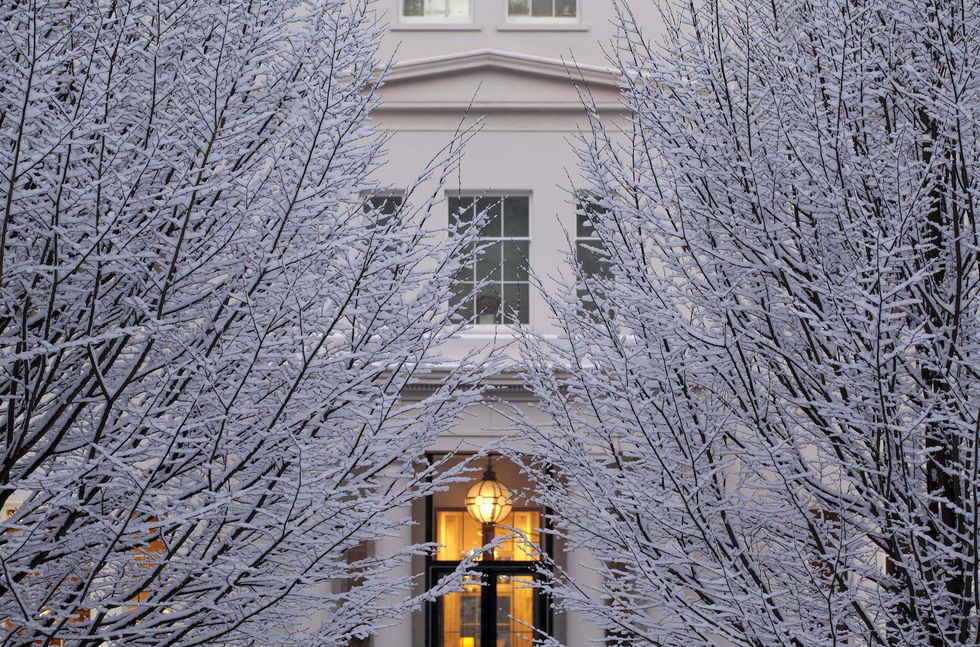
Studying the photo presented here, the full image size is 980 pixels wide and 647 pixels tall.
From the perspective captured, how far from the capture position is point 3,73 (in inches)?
287

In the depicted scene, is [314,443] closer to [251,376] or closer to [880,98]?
[251,376]

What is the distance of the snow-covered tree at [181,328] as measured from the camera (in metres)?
7.17

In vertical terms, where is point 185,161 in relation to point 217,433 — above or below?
above

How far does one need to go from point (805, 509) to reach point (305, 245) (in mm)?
3609

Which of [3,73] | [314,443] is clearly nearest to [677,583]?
[314,443]

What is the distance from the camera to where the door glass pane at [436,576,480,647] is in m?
18.7

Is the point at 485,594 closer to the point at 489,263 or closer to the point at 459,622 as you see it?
the point at 459,622

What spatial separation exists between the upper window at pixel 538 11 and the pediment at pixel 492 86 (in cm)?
77

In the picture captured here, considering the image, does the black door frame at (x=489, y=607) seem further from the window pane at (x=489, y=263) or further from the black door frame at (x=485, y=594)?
the window pane at (x=489, y=263)

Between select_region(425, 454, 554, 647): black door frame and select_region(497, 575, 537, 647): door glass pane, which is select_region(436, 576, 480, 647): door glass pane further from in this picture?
select_region(497, 575, 537, 647): door glass pane

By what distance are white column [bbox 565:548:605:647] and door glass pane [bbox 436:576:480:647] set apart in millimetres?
1339

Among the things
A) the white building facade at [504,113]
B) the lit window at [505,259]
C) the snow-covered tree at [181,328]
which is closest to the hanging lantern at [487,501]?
the white building facade at [504,113]

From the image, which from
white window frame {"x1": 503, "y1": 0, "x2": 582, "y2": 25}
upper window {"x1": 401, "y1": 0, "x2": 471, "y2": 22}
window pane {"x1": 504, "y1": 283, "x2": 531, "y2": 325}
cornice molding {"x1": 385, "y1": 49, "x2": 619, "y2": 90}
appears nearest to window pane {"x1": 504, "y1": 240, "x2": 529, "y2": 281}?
window pane {"x1": 504, "y1": 283, "x2": 531, "y2": 325}

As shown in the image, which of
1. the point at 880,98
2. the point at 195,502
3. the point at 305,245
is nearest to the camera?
the point at 195,502
